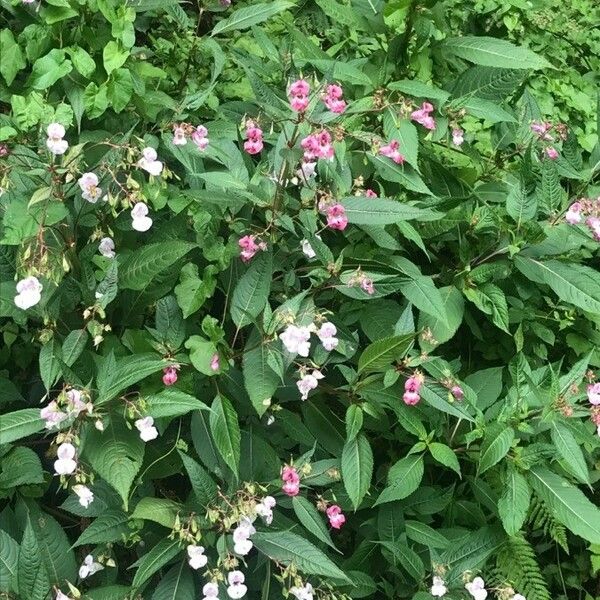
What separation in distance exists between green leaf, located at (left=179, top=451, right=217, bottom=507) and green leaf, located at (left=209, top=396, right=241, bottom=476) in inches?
2.6

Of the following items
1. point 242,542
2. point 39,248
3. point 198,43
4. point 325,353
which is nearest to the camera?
point 39,248

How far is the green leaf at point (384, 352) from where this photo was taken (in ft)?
5.91


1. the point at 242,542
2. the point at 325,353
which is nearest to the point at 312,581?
the point at 242,542

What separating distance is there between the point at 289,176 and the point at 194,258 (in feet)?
1.27

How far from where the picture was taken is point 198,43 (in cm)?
229

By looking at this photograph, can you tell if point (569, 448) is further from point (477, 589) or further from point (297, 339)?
Answer: point (297, 339)

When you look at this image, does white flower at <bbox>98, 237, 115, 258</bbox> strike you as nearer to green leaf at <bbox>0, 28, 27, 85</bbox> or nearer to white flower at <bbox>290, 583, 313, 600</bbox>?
green leaf at <bbox>0, 28, 27, 85</bbox>

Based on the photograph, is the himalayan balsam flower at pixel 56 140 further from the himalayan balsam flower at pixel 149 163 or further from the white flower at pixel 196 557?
the white flower at pixel 196 557

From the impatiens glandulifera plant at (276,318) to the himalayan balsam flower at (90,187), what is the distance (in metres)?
0.01

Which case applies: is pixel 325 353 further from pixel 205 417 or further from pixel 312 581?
pixel 312 581

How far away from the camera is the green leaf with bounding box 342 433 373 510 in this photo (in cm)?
185

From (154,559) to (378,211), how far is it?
1013 millimetres

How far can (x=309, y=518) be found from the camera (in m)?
1.85

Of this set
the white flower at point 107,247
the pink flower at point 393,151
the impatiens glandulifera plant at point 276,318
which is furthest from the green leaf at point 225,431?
the pink flower at point 393,151
